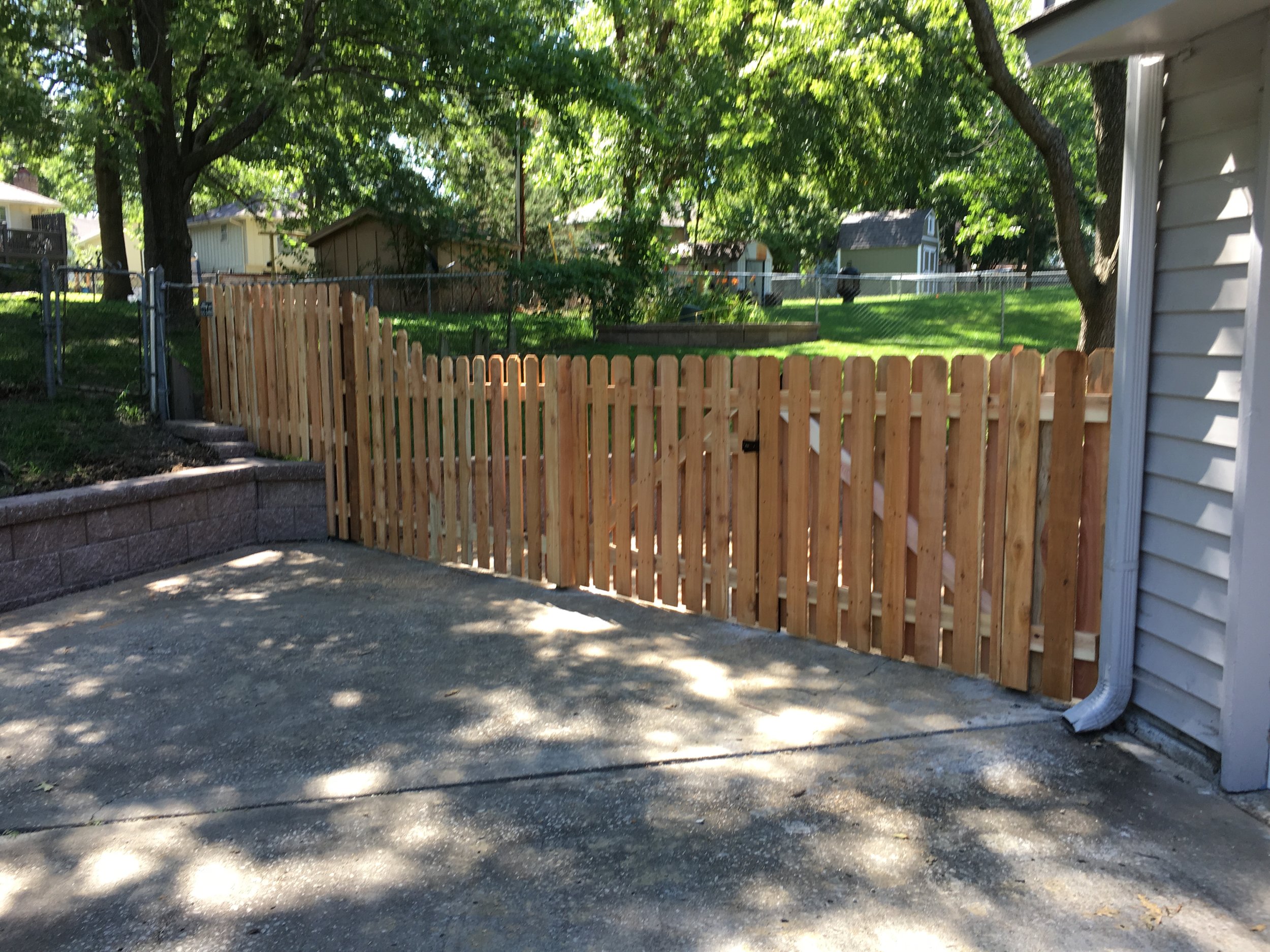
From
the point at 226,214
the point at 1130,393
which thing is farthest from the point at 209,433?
the point at 226,214

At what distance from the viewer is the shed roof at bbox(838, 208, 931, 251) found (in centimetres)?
6372

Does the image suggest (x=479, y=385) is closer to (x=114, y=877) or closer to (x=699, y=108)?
(x=114, y=877)

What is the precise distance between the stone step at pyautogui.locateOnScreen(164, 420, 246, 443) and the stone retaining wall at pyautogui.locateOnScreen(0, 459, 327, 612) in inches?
30.1

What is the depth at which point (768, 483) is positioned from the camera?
547 centimetres

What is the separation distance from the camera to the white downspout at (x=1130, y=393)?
4.15 metres

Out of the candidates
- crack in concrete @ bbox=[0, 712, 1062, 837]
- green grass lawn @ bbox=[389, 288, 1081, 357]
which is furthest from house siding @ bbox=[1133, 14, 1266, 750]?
green grass lawn @ bbox=[389, 288, 1081, 357]

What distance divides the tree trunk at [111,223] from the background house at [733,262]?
37.2ft

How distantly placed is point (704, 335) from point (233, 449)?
34.4 ft

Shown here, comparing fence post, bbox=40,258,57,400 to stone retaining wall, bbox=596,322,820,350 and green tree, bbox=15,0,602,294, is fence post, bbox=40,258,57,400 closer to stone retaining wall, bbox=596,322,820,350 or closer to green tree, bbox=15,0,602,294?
green tree, bbox=15,0,602,294

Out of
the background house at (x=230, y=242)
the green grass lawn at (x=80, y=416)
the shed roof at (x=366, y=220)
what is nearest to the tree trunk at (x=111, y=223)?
the shed roof at (x=366, y=220)

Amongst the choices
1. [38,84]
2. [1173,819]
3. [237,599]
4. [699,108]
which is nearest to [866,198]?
[699,108]

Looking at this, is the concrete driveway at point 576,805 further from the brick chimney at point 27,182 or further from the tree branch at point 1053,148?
the brick chimney at point 27,182

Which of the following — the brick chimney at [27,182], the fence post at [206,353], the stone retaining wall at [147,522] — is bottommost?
the stone retaining wall at [147,522]

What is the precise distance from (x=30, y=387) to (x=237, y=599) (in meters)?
4.77
